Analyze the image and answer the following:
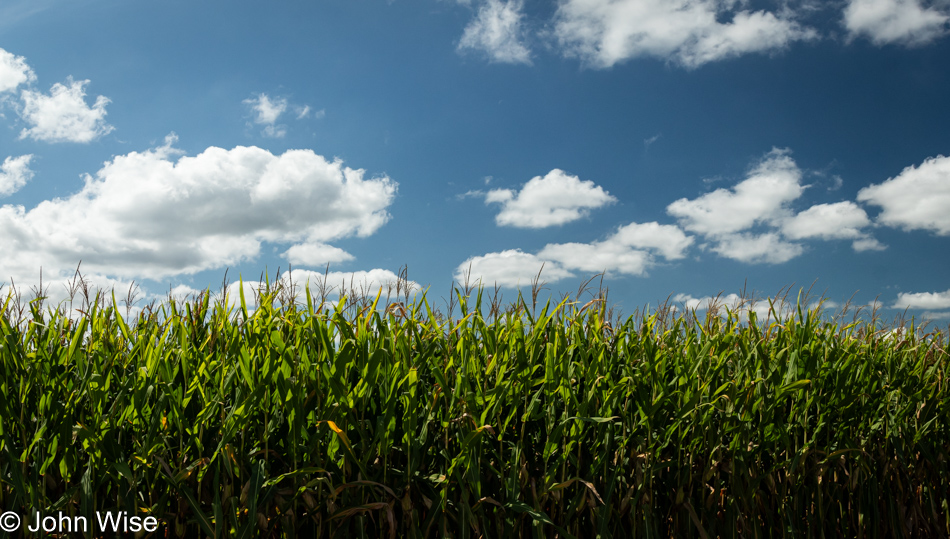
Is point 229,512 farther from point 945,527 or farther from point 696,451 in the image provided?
point 945,527

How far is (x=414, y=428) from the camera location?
1.89 metres

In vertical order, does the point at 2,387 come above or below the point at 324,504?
above

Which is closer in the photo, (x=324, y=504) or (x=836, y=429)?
(x=324, y=504)

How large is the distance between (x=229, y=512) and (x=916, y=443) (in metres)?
3.17

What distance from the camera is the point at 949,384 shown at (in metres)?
3.15

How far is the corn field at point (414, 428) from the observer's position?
6.03 feet

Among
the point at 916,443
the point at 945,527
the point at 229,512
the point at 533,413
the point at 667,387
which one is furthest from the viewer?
the point at 945,527

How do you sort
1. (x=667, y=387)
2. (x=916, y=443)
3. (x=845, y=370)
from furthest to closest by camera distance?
(x=916, y=443), (x=845, y=370), (x=667, y=387)

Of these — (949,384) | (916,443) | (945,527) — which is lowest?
(945,527)

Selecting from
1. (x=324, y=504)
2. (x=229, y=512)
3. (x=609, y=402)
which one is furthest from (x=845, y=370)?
(x=229, y=512)

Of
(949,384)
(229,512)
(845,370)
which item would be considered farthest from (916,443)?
(229,512)

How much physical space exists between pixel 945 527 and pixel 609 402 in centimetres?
241

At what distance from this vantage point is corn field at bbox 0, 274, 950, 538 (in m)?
1.84

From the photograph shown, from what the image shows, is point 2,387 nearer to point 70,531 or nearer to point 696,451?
point 70,531
